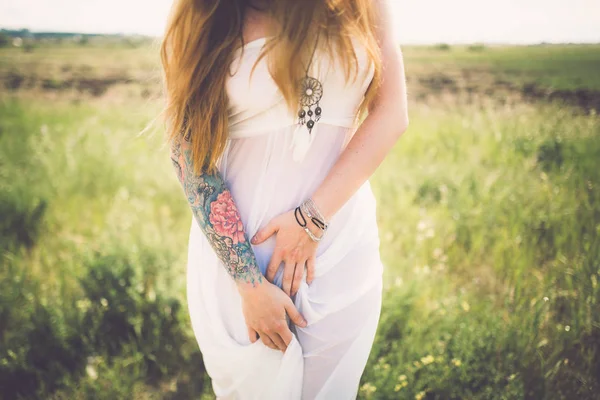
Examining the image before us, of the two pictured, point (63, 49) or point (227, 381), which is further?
point (63, 49)

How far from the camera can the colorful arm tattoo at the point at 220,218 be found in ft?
3.91

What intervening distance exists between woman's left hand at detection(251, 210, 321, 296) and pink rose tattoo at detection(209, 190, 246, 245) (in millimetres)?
68

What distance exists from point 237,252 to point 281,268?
144 mm

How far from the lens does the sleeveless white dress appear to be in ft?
3.83

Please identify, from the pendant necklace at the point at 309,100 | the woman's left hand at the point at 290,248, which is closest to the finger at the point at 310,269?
the woman's left hand at the point at 290,248

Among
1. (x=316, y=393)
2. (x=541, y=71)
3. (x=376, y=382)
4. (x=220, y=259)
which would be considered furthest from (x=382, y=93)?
(x=541, y=71)

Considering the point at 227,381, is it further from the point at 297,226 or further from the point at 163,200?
the point at 163,200

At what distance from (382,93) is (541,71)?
11.9 meters

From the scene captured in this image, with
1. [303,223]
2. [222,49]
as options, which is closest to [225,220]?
[303,223]

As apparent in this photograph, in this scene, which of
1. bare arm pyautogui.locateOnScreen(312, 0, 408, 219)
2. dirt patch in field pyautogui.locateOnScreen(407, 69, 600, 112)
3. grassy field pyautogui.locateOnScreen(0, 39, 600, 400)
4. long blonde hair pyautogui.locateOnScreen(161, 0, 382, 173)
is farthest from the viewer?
dirt patch in field pyautogui.locateOnScreen(407, 69, 600, 112)

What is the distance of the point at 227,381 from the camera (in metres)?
1.31

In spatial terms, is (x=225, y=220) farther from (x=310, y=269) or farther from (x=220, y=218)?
(x=310, y=269)

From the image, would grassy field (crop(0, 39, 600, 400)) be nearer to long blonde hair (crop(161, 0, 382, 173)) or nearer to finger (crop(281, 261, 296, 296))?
long blonde hair (crop(161, 0, 382, 173))

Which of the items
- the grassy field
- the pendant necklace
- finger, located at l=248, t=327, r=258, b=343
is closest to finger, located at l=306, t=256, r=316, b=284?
finger, located at l=248, t=327, r=258, b=343
